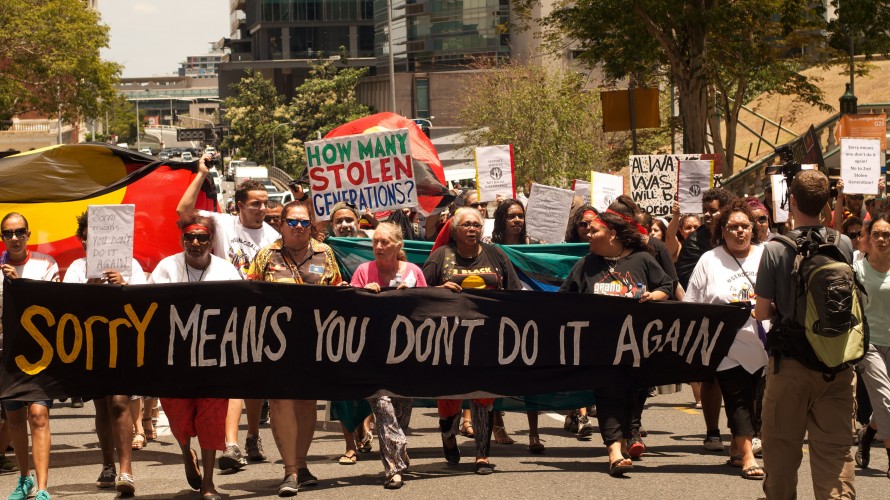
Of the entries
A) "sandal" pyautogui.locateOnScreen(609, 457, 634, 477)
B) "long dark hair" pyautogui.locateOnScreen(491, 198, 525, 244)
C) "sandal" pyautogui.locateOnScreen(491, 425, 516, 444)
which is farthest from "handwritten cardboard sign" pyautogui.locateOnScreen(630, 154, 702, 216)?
"sandal" pyautogui.locateOnScreen(609, 457, 634, 477)

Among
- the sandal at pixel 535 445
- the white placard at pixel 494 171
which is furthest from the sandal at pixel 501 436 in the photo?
the white placard at pixel 494 171

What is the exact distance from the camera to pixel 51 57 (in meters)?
51.1

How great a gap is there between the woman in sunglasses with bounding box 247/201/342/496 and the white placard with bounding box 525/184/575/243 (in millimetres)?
4494

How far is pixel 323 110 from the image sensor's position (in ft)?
258

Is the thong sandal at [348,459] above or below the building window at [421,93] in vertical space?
below

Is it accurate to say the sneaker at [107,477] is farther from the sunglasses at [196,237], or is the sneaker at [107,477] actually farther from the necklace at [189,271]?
the sunglasses at [196,237]

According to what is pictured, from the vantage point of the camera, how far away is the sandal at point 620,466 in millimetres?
8844

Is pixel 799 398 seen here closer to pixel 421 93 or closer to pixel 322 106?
pixel 322 106

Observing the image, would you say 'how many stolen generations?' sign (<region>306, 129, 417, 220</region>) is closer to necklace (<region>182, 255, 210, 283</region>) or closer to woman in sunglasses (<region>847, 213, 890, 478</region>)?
necklace (<region>182, 255, 210, 283</region>)

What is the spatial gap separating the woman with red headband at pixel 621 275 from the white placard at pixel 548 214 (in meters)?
4.13

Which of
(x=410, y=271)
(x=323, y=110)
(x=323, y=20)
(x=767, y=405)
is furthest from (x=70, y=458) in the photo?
(x=323, y=20)

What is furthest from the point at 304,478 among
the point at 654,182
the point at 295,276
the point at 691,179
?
the point at 654,182

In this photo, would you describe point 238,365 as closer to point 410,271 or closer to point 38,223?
point 410,271

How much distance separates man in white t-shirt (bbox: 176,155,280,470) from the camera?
10172 mm
